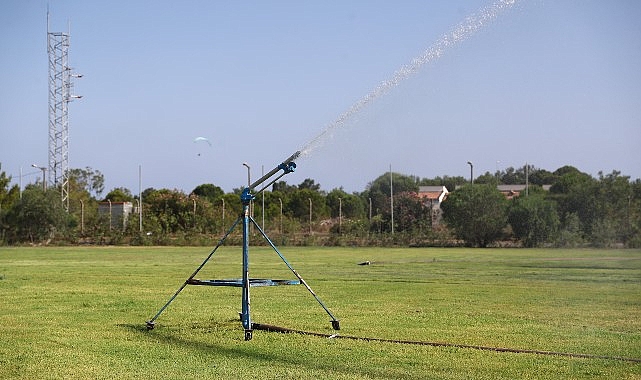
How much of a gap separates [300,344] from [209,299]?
22.5ft

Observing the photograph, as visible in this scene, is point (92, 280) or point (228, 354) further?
point (92, 280)

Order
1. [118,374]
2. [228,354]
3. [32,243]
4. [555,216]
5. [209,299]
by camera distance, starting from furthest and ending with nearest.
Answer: [32,243] → [555,216] → [209,299] → [228,354] → [118,374]

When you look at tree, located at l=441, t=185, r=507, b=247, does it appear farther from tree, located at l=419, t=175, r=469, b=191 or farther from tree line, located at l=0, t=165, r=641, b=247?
tree, located at l=419, t=175, r=469, b=191

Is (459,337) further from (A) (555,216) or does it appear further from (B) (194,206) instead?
(B) (194,206)

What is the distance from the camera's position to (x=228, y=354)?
11273 millimetres

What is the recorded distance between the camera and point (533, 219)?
56.0m

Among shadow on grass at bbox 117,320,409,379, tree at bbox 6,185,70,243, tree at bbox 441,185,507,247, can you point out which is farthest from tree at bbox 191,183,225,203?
shadow on grass at bbox 117,320,409,379

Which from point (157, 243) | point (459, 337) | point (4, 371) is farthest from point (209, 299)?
point (157, 243)


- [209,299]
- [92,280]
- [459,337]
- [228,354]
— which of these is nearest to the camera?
[228,354]

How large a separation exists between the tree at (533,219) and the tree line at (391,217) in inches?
2.6

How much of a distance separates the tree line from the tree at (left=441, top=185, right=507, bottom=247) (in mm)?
68

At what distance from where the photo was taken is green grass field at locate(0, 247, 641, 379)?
33.2 feet

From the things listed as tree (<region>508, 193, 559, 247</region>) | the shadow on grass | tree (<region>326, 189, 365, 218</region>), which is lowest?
the shadow on grass

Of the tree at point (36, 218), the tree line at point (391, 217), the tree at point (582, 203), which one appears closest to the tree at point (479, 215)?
the tree line at point (391, 217)
